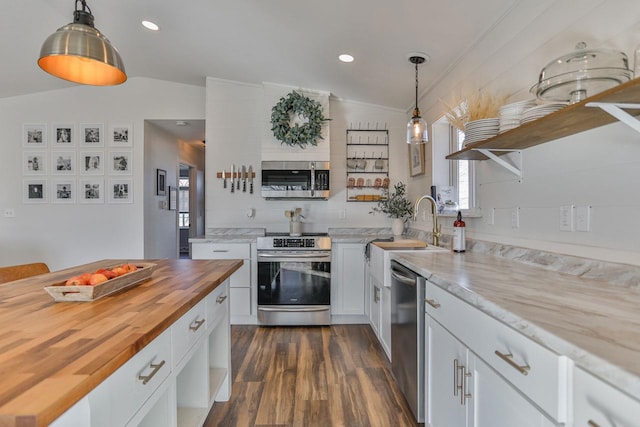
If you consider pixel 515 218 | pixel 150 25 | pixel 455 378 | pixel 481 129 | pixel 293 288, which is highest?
pixel 150 25

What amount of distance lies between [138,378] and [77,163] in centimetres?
455

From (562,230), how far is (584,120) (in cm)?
52

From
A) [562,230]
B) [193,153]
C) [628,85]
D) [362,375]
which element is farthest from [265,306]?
[193,153]

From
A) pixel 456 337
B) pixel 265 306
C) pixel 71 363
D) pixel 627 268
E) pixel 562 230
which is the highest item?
pixel 562 230

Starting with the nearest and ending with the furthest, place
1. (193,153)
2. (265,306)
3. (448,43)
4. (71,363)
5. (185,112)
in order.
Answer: (71,363) < (448,43) < (265,306) < (185,112) < (193,153)

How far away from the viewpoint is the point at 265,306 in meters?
3.43

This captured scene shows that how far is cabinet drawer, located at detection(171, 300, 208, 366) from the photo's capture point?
1.21 metres

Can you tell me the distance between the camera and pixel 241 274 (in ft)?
11.6

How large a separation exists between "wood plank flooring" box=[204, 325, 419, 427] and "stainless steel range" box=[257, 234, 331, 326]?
0.64 ft

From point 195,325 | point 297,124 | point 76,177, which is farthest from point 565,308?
point 76,177

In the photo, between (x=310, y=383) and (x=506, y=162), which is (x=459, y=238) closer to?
(x=506, y=162)

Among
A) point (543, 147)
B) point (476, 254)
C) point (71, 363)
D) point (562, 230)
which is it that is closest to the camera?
point (71, 363)

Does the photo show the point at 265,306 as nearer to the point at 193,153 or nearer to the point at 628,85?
the point at 628,85

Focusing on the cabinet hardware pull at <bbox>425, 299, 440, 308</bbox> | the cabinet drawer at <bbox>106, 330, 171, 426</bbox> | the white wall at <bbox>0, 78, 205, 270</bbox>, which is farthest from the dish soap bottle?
the white wall at <bbox>0, 78, 205, 270</bbox>
